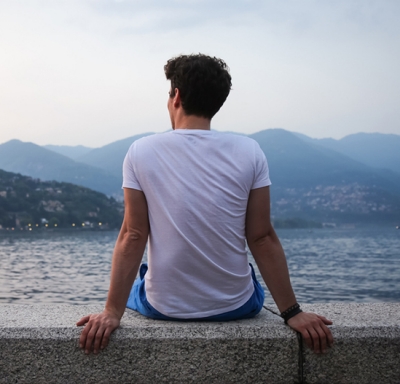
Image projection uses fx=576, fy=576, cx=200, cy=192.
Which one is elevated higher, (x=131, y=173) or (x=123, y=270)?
(x=131, y=173)

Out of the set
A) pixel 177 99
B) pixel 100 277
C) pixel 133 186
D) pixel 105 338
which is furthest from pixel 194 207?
pixel 100 277

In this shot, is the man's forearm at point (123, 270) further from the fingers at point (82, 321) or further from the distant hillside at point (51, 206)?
the distant hillside at point (51, 206)

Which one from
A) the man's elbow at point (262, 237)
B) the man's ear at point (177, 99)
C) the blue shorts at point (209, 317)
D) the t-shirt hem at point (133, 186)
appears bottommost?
the blue shorts at point (209, 317)

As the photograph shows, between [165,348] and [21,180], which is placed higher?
[165,348]

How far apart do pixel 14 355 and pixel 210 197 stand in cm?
96

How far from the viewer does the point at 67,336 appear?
86.1 inches

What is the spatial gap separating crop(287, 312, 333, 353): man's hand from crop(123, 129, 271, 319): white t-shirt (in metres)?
0.31

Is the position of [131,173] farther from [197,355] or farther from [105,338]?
[197,355]

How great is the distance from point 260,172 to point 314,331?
665 mm

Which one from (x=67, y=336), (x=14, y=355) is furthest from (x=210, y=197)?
(x=14, y=355)

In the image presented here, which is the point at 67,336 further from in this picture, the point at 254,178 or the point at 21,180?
the point at 21,180

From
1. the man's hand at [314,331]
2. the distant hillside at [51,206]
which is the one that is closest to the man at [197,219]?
the man's hand at [314,331]

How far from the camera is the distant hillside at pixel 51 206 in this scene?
387ft

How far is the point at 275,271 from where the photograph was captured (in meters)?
2.37
